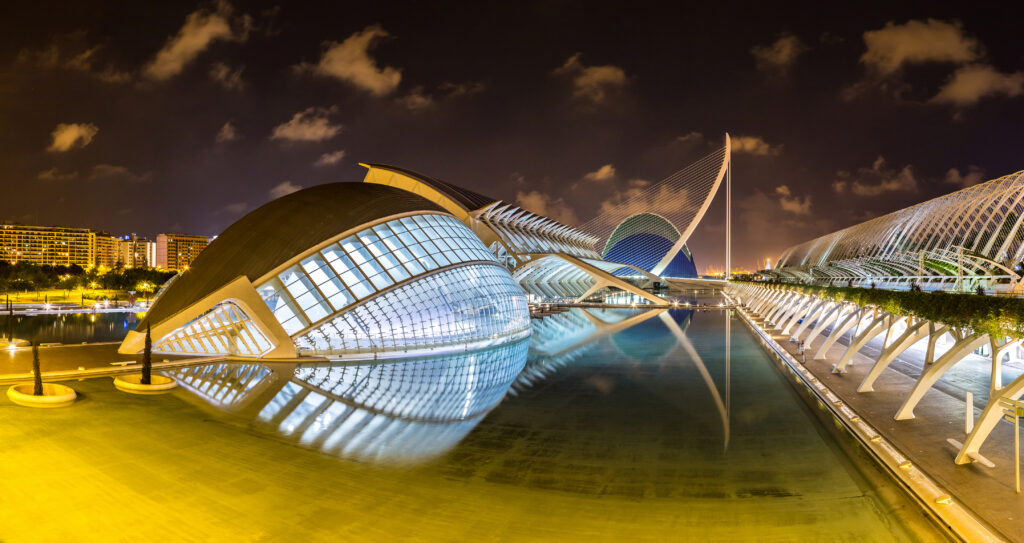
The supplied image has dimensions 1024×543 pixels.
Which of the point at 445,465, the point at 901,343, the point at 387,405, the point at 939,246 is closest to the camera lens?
the point at 445,465

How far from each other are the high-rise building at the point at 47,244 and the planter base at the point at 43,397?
16765 cm

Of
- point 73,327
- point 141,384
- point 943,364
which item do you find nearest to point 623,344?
point 943,364

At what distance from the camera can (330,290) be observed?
74.0 feet

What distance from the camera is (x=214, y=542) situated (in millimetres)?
6918

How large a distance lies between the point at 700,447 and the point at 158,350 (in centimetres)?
2046

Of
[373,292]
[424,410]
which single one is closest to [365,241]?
[373,292]

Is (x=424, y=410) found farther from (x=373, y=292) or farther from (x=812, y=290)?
(x=812, y=290)

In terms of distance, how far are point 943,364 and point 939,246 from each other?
5931 cm

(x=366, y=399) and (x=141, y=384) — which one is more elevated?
(x=141, y=384)

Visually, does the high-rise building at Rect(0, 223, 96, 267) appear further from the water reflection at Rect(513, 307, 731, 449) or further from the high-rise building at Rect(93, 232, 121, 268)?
the water reflection at Rect(513, 307, 731, 449)

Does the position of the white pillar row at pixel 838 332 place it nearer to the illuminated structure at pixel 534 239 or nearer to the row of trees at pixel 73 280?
the illuminated structure at pixel 534 239

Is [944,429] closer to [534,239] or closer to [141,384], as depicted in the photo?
[141,384]

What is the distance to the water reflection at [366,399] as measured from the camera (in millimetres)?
10977

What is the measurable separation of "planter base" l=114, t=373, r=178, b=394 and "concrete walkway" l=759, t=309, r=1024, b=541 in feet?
58.0
